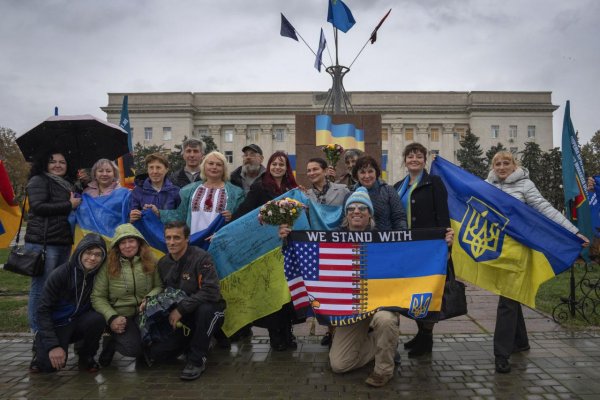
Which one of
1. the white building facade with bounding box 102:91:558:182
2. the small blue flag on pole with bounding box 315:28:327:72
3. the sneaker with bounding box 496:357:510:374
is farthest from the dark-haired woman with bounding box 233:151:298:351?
Result: the white building facade with bounding box 102:91:558:182

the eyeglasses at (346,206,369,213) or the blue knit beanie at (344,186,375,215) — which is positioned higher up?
the blue knit beanie at (344,186,375,215)

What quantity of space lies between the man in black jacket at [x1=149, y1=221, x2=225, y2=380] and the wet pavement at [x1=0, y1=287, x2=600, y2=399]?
204mm

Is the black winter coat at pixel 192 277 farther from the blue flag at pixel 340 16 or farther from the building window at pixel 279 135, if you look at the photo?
the building window at pixel 279 135

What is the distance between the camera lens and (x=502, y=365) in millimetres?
4863

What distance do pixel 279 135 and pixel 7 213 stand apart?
215ft

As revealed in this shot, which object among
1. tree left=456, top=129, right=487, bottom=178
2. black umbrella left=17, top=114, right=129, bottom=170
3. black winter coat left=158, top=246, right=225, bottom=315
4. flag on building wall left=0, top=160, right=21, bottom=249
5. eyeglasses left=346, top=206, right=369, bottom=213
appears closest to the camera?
eyeglasses left=346, top=206, right=369, bottom=213

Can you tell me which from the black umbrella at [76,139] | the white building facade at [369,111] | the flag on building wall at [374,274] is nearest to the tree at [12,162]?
the white building facade at [369,111]

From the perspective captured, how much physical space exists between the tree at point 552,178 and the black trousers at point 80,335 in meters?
39.6

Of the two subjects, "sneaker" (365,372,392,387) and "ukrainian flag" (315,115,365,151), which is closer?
"sneaker" (365,372,392,387)

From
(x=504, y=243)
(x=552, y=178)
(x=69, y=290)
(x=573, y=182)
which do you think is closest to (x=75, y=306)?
(x=69, y=290)

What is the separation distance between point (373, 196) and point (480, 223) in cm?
125

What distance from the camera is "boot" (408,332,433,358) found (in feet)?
17.9

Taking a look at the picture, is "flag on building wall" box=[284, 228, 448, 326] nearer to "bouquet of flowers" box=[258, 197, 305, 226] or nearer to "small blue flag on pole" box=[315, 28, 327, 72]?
Result: "bouquet of flowers" box=[258, 197, 305, 226]

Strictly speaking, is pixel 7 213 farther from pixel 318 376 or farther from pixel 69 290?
pixel 318 376
